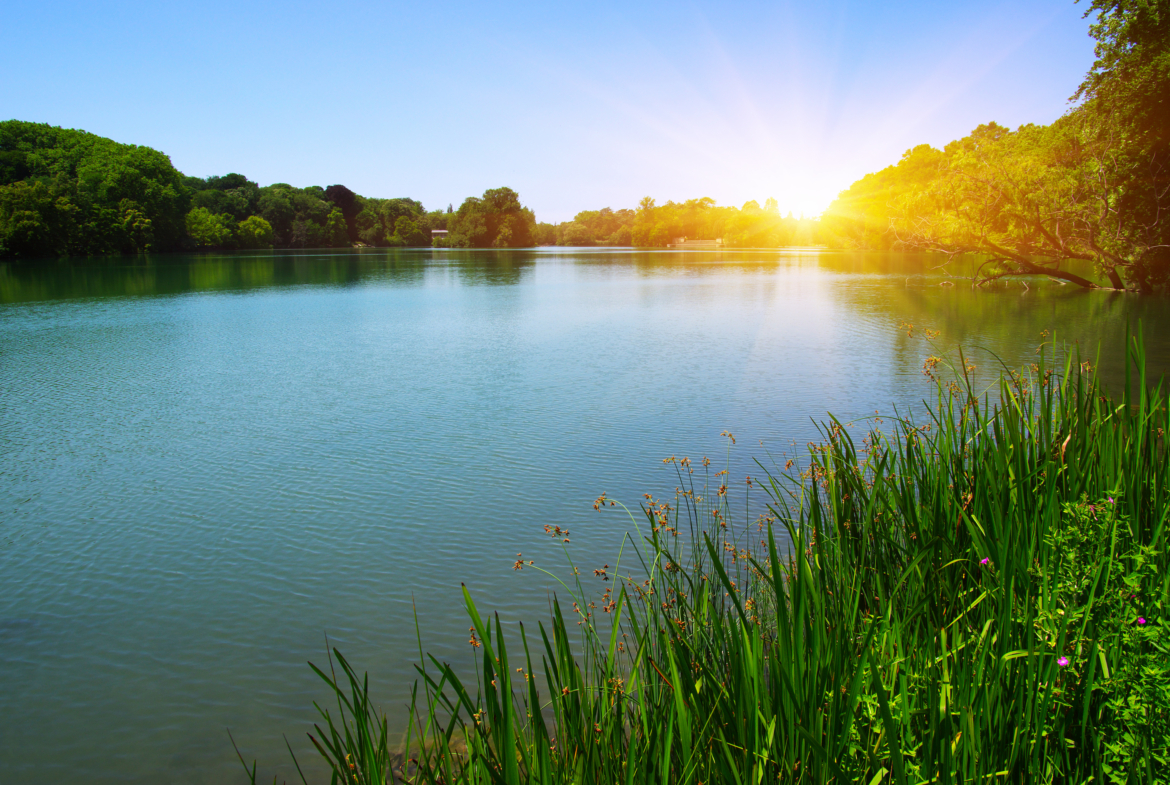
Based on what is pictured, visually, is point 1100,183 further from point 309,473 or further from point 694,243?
point 694,243

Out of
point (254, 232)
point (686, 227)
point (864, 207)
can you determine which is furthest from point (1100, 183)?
point (686, 227)

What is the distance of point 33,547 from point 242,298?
23.6 m

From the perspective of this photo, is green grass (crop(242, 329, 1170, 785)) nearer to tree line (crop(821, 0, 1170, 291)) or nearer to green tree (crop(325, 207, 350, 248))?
tree line (crop(821, 0, 1170, 291))

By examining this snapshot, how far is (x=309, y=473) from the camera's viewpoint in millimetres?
7609

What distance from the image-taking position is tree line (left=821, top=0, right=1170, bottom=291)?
1802 centimetres

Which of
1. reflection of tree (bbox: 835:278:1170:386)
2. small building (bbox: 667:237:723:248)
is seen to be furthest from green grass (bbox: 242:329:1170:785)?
small building (bbox: 667:237:723:248)

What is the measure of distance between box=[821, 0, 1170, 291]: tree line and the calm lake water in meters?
2.65

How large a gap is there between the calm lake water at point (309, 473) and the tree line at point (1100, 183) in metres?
2.65

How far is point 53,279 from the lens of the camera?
34.8 meters

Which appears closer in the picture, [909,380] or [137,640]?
[137,640]

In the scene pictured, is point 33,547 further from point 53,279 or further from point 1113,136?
point 53,279

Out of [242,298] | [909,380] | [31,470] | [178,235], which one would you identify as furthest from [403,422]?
[178,235]

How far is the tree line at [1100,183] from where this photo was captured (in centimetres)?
1802

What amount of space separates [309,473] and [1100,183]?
2320 cm
